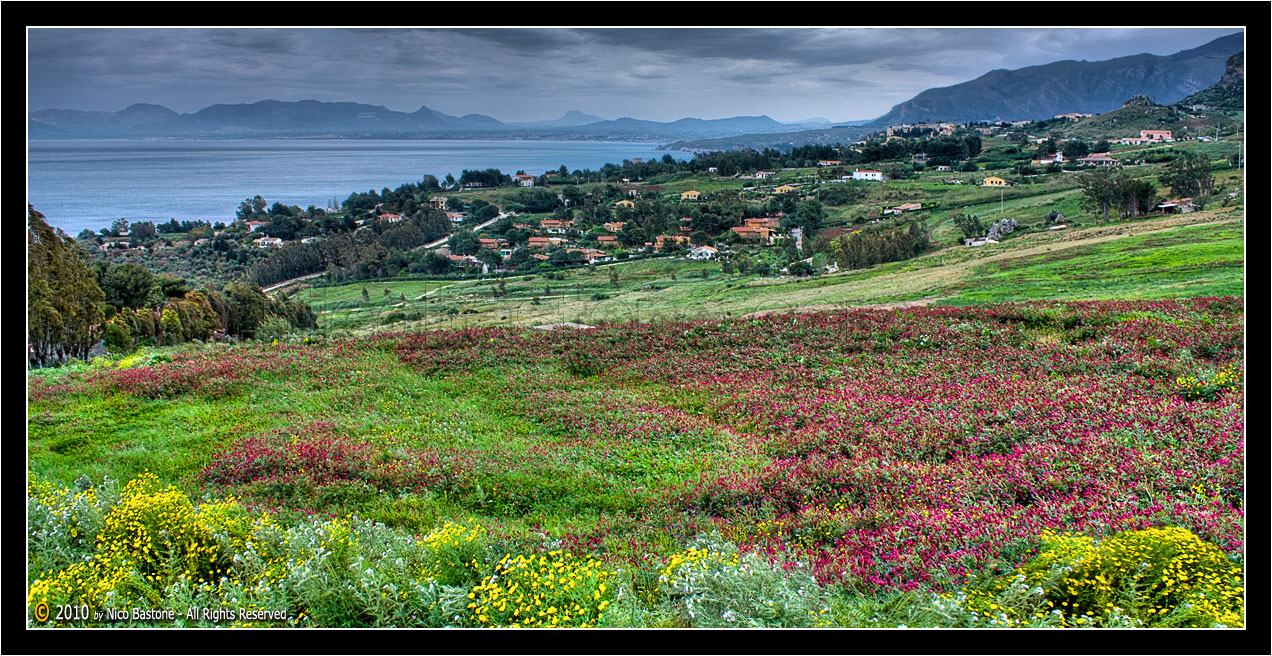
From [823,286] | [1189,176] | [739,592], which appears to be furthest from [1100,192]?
[739,592]

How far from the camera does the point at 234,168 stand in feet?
28.7

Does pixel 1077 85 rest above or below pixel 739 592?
above

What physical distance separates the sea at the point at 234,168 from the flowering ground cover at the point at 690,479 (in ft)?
7.18

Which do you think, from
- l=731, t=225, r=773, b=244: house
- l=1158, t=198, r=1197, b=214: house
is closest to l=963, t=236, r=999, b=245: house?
l=1158, t=198, r=1197, b=214: house

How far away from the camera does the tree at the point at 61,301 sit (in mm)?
6543

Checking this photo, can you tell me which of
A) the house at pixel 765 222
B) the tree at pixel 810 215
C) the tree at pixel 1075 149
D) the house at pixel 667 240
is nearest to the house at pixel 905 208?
the tree at pixel 810 215

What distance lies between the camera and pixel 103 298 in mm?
10805

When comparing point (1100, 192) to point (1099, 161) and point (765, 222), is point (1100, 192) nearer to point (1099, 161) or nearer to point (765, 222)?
point (1099, 161)

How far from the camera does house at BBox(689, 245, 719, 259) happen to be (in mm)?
15984

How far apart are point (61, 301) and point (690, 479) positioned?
30.2ft

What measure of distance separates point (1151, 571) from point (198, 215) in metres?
11.8

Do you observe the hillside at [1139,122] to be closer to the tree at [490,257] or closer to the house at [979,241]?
the house at [979,241]
